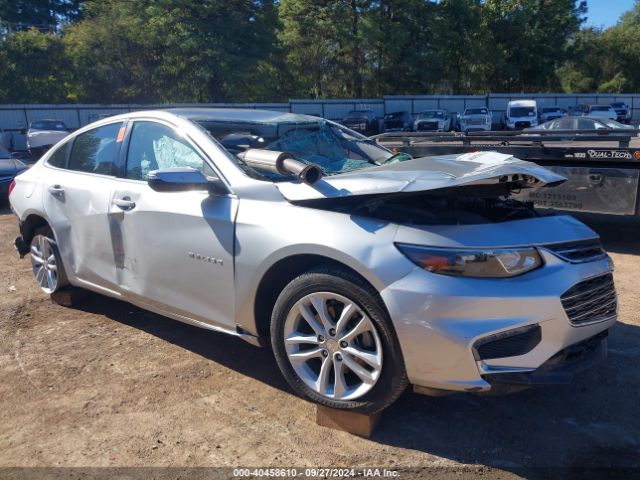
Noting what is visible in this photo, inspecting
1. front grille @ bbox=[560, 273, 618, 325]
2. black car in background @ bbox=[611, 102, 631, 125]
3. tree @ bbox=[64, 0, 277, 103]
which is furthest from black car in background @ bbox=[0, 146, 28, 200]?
black car in background @ bbox=[611, 102, 631, 125]

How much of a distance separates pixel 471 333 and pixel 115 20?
39.4 metres

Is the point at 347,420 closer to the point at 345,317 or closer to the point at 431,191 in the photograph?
the point at 345,317

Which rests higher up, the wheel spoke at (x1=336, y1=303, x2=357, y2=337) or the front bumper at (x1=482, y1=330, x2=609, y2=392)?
the wheel spoke at (x1=336, y1=303, x2=357, y2=337)

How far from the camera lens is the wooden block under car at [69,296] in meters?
5.17

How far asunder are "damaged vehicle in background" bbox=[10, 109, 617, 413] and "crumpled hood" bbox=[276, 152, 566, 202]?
0.04 ft

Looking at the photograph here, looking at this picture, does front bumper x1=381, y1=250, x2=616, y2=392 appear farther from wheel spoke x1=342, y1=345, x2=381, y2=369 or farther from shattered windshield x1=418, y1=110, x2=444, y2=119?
shattered windshield x1=418, y1=110, x2=444, y2=119

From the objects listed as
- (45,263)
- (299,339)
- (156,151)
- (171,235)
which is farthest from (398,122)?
(299,339)

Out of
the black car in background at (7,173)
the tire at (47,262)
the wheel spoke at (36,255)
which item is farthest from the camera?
the black car in background at (7,173)

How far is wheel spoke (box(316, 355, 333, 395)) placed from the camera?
321cm

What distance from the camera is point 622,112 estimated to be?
136ft

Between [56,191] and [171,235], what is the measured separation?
155 cm

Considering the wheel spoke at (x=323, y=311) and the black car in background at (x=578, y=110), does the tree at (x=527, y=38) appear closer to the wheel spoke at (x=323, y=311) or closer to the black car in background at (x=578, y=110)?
the black car in background at (x=578, y=110)

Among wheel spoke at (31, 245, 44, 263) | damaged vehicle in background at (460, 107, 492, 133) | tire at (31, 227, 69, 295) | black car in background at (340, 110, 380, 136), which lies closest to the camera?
tire at (31, 227, 69, 295)

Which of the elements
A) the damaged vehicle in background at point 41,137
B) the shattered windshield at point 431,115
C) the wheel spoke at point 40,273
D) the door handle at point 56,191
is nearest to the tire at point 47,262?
the wheel spoke at point 40,273
